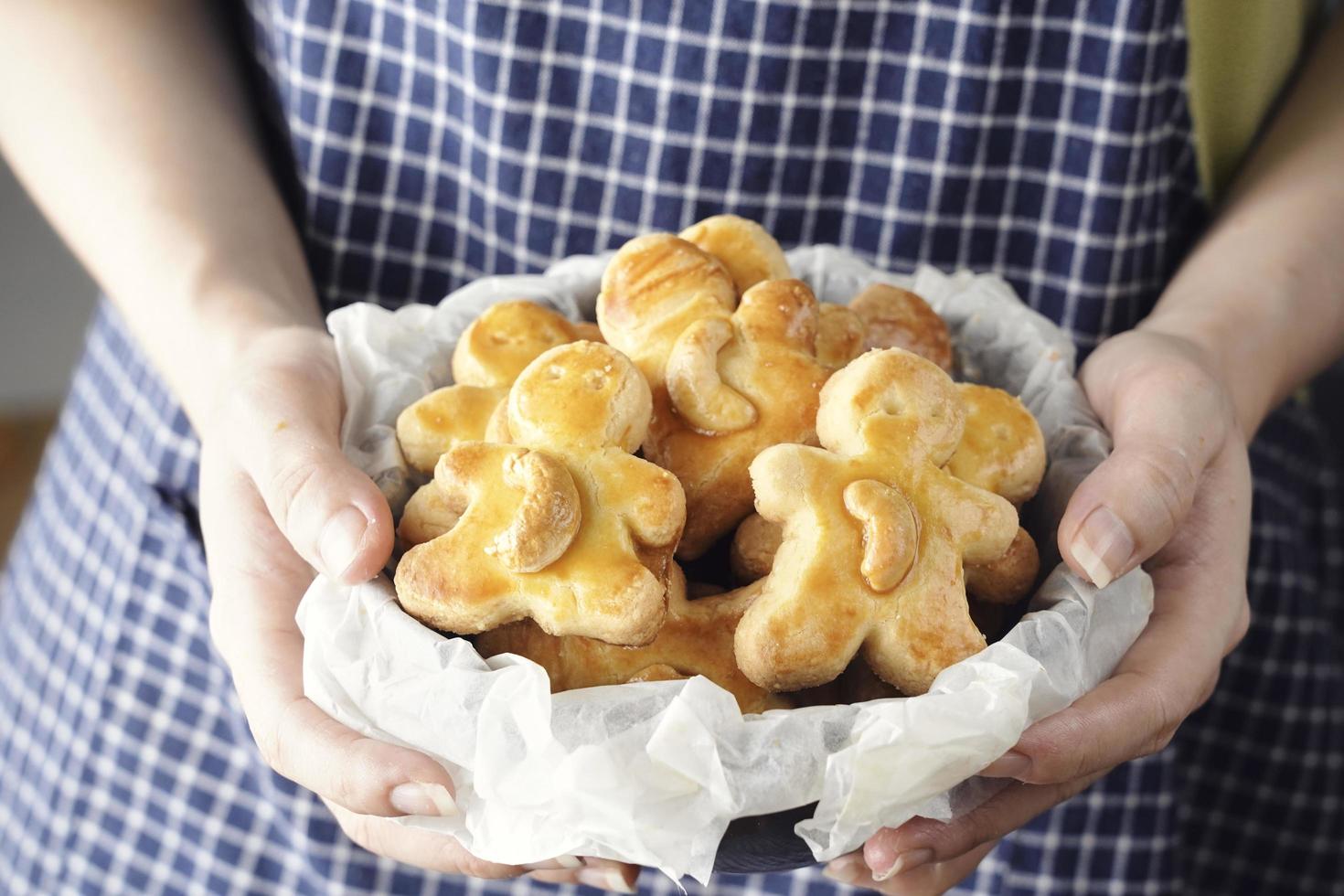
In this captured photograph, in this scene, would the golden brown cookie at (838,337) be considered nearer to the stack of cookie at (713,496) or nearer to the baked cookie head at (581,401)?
the stack of cookie at (713,496)

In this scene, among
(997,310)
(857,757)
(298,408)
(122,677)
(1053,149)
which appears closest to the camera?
(857,757)

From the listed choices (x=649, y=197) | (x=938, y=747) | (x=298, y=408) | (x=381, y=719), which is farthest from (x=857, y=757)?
(x=649, y=197)

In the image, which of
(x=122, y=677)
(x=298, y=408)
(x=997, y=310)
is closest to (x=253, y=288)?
(x=298, y=408)

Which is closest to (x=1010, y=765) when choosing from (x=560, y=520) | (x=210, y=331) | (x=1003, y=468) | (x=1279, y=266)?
(x=1003, y=468)

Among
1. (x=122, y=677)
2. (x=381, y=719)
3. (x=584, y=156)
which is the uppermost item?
(x=584, y=156)

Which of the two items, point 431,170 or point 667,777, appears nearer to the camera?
point 667,777

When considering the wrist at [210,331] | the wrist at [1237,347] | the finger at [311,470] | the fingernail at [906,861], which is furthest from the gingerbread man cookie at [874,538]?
the wrist at [210,331]

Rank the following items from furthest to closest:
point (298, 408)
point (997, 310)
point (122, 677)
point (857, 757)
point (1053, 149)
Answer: point (122, 677), point (1053, 149), point (997, 310), point (298, 408), point (857, 757)

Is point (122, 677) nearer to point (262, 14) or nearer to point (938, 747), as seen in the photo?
point (262, 14)

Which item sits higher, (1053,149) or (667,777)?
(1053,149)
